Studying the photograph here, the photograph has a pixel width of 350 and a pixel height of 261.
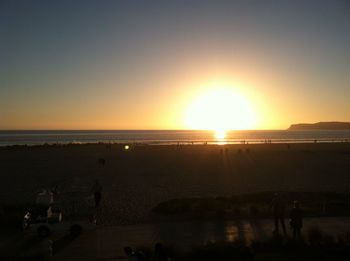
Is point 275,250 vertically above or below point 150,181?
Result: above

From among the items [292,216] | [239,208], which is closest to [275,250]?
[292,216]

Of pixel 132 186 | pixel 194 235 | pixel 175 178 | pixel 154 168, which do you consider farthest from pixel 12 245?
pixel 154 168

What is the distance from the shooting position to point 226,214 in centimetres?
1645

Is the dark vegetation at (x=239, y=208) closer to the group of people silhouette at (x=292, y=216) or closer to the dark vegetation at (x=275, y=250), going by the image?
the group of people silhouette at (x=292, y=216)

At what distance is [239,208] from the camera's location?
17.5 metres

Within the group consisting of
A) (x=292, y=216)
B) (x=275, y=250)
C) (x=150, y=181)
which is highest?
(x=292, y=216)

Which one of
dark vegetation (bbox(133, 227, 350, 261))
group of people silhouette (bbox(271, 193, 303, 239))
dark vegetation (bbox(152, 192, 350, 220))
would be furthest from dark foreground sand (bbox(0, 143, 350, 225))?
dark vegetation (bbox(133, 227, 350, 261))

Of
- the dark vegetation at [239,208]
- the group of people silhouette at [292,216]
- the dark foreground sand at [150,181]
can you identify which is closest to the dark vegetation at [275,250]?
the group of people silhouette at [292,216]

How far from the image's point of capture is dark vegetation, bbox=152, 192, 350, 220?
54.0 feet

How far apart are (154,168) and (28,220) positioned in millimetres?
24638

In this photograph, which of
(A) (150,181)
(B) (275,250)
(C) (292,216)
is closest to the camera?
(B) (275,250)

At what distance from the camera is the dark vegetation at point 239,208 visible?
54.0 feet

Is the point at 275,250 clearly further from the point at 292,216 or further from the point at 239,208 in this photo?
the point at 239,208

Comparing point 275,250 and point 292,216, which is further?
point 292,216
